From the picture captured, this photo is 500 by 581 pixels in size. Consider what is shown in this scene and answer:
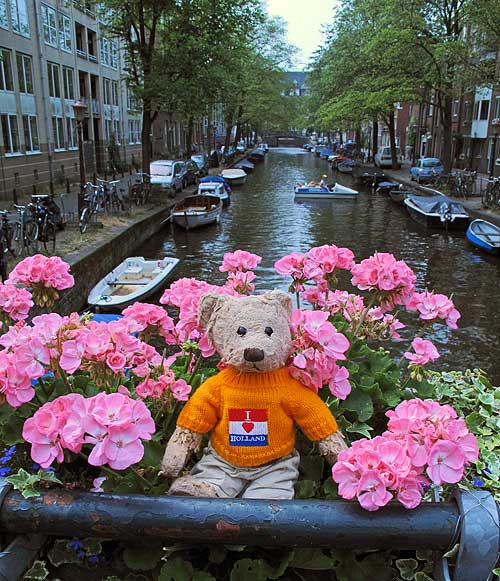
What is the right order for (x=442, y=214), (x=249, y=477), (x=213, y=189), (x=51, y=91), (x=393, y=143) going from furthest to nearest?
(x=393, y=143), (x=51, y=91), (x=213, y=189), (x=442, y=214), (x=249, y=477)

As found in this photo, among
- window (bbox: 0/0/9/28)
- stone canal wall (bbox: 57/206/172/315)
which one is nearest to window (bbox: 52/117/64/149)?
window (bbox: 0/0/9/28)

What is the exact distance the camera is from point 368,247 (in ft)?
61.0

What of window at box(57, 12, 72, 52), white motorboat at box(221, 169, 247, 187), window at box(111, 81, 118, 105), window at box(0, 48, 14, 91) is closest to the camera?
window at box(0, 48, 14, 91)

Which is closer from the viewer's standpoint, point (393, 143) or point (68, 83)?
point (68, 83)

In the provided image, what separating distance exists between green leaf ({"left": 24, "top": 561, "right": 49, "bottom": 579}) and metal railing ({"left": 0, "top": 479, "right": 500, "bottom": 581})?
0.35 m

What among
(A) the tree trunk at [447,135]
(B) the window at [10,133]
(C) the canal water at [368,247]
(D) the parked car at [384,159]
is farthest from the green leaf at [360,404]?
(D) the parked car at [384,159]

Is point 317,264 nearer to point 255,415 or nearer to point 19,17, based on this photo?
point 255,415

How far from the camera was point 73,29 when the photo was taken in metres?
31.7

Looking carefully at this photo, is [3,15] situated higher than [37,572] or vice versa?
[3,15]

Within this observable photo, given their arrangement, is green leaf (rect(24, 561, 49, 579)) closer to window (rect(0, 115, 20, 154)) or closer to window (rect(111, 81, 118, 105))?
window (rect(0, 115, 20, 154))

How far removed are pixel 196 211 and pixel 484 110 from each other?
980 inches

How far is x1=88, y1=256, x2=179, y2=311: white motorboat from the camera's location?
10367 millimetres

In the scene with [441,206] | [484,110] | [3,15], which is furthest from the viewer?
[484,110]

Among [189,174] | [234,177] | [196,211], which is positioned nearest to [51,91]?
[189,174]
